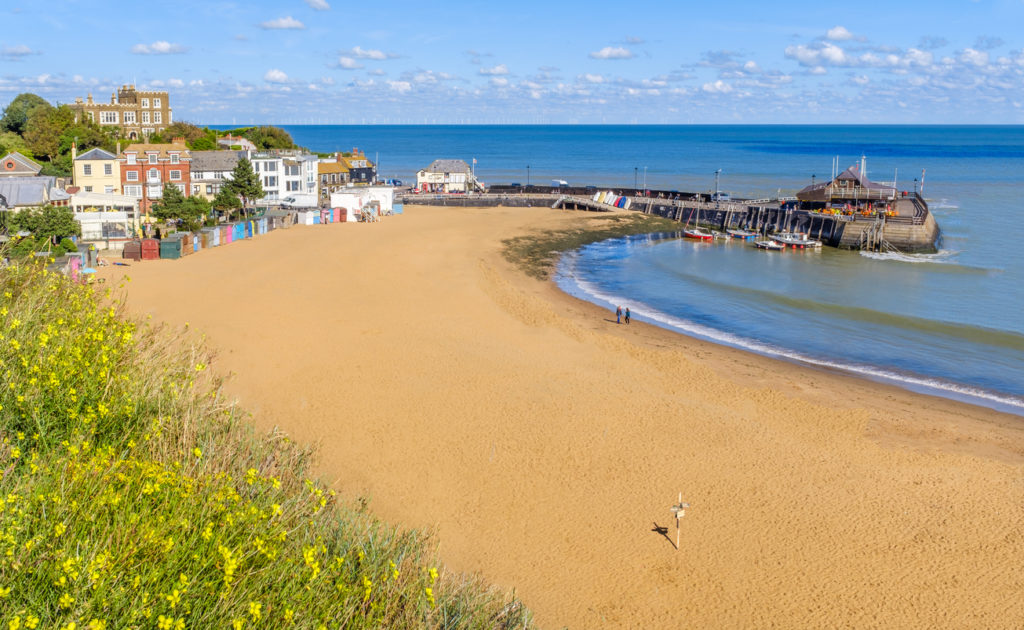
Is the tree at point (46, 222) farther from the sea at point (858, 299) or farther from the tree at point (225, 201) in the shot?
the sea at point (858, 299)

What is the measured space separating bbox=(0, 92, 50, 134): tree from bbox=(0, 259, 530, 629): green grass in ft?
299

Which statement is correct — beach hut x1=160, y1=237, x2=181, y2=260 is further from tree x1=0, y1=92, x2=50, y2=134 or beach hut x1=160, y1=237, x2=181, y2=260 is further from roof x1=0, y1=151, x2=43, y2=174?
tree x1=0, y1=92, x2=50, y2=134

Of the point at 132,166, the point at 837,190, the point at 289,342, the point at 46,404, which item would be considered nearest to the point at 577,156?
the point at 837,190

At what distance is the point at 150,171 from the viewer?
60.4 m

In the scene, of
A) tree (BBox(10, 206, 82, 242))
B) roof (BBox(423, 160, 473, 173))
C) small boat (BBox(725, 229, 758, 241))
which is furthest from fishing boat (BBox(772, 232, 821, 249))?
tree (BBox(10, 206, 82, 242))

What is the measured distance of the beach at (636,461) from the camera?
1491 cm

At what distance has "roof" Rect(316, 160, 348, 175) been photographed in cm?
8944

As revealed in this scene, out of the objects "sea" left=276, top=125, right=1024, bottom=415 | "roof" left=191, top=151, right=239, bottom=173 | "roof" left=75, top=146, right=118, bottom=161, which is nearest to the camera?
"sea" left=276, top=125, right=1024, bottom=415

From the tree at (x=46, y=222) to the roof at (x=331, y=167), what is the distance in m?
49.0

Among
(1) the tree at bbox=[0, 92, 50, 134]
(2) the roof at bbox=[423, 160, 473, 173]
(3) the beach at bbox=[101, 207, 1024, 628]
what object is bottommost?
(3) the beach at bbox=[101, 207, 1024, 628]

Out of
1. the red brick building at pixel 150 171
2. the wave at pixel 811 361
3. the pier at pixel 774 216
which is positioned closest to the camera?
the wave at pixel 811 361

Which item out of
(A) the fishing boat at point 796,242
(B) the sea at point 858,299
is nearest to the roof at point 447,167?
(B) the sea at point 858,299

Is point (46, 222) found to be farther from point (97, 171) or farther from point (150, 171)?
point (150, 171)

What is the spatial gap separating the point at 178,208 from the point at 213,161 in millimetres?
15731
